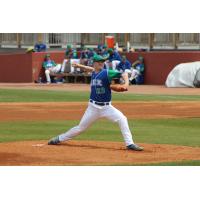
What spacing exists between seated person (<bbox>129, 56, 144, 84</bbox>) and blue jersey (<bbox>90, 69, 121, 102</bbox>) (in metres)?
23.6

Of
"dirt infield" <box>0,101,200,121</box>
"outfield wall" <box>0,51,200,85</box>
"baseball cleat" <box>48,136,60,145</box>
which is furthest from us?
"outfield wall" <box>0,51,200,85</box>

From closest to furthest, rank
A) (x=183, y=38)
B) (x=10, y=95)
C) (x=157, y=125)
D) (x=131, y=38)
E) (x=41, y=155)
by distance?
(x=41, y=155), (x=157, y=125), (x=10, y=95), (x=183, y=38), (x=131, y=38)

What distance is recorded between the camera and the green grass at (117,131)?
1531 cm

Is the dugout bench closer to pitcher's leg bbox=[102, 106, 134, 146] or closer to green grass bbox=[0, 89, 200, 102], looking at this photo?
green grass bbox=[0, 89, 200, 102]

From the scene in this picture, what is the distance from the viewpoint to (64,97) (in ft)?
93.8

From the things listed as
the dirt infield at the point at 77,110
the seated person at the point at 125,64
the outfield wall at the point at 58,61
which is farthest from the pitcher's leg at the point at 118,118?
the outfield wall at the point at 58,61

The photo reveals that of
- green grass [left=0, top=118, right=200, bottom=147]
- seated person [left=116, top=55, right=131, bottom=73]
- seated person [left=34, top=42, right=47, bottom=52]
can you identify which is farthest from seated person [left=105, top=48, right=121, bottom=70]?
green grass [left=0, top=118, right=200, bottom=147]

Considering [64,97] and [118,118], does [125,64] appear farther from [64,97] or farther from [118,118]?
[118,118]

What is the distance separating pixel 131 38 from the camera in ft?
135

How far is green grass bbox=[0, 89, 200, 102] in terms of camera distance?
27.0 m

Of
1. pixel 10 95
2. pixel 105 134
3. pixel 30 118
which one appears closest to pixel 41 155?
pixel 105 134

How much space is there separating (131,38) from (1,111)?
1988cm

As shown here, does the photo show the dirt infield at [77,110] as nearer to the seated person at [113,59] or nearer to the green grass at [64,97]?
the green grass at [64,97]

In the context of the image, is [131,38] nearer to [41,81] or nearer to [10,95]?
[41,81]
